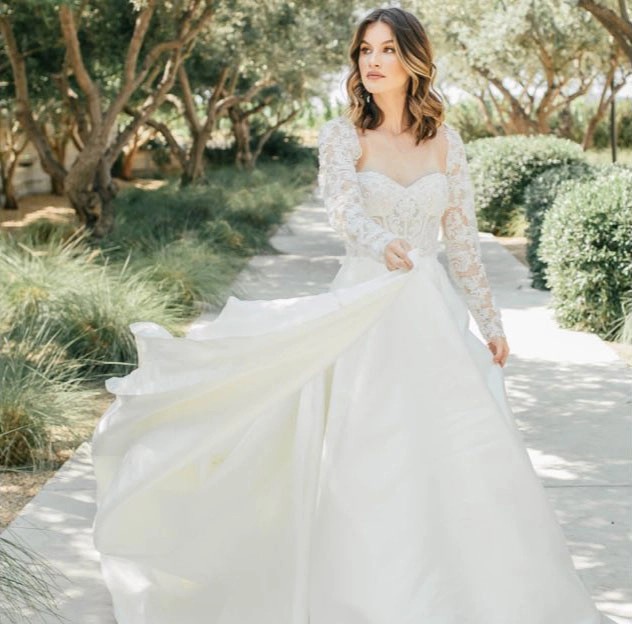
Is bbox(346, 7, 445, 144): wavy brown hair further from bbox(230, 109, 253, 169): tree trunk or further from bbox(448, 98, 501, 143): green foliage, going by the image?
bbox(448, 98, 501, 143): green foliage

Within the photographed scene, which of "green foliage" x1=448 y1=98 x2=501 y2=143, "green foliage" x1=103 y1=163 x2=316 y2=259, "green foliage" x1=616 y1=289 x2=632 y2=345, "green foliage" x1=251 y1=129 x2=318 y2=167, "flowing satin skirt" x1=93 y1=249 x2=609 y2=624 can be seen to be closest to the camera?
"flowing satin skirt" x1=93 y1=249 x2=609 y2=624

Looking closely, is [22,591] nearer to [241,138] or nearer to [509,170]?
[509,170]

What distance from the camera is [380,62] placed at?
3787mm

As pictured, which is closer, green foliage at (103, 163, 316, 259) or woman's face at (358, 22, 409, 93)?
woman's face at (358, 22, 409, 93)

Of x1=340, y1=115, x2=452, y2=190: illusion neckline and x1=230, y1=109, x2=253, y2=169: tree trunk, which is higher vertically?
x1=340, y1=115, x2=452, y2=190: illusion neckline

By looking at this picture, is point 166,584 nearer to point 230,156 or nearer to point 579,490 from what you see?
point 579,490

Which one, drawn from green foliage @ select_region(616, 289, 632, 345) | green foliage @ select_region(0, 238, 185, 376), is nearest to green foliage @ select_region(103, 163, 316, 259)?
green foliage @ select_region(0, 238, 185, 376)

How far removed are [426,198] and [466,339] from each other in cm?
51

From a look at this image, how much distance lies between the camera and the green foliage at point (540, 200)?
12461mm

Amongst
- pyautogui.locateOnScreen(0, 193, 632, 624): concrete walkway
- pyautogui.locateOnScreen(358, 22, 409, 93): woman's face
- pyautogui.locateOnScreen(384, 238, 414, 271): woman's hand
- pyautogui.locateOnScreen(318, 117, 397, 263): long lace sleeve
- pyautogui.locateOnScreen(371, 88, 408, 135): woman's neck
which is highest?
pyautogui.locateOnScreen(358, 22, 409, 93): woman's face

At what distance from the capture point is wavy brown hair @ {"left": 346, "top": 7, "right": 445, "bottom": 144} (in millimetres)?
3750

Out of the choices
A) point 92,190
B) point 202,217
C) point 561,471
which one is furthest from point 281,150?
point 561,471

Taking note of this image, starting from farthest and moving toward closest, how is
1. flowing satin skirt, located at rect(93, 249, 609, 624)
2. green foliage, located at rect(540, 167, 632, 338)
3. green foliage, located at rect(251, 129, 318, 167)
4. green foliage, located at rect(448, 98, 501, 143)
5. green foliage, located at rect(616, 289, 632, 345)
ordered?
green foliage, located at rect(448, 98, 501, 143), green foliage, located at rect(251, 129, 318, 167), green foliage, located at rect(540, 167, 632, 338), green foliage, located at rect(616, 289, 632, 345), flowing satin skirt, located at rect(93, 249, 609, 624)

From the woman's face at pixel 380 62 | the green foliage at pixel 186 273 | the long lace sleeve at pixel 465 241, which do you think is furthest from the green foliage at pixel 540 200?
the woman's face at pixel 380 62
